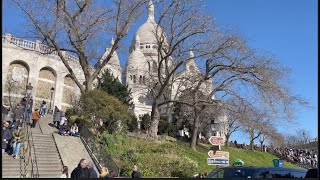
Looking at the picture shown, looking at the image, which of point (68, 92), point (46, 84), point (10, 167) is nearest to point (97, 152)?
point (10, 167)

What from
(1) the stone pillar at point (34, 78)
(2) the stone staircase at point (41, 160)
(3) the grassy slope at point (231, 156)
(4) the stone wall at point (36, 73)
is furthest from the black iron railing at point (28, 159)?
(1) the stone pillar at point (34, 78)

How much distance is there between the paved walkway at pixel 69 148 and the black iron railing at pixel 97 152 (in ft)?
1.05

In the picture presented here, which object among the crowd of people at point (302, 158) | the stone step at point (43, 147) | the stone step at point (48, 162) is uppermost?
the stone step at point (43, 147)

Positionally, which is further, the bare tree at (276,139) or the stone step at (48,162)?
the bare tree at (276,139)

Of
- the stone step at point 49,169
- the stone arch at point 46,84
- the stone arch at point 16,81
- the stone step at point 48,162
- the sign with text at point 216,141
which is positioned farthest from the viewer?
the stone arch at point 46,84

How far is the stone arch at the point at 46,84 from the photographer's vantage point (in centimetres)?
4262

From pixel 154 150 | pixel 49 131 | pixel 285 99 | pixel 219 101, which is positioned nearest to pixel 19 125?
pixel 49 131

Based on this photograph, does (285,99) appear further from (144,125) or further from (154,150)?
(144,125)

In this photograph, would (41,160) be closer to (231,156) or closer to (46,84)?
(231,156)

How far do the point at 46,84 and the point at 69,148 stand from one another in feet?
88.6

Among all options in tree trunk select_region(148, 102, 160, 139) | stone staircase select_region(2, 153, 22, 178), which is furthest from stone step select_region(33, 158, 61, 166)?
tree trunk select_region(148, 102, 160, 139)

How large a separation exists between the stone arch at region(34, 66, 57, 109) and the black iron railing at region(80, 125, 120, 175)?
23049mm

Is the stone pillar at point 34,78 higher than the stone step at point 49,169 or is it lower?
higher

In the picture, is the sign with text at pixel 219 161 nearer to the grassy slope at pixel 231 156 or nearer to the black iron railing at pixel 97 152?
the black iron railing at pixel 97 152
